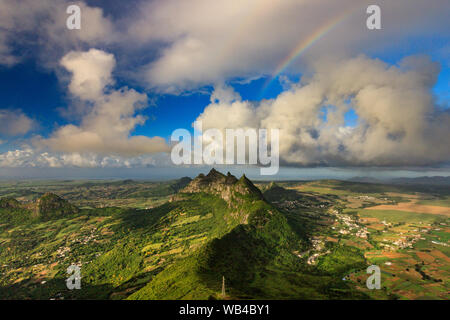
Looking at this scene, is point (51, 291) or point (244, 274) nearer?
point (244, 274)

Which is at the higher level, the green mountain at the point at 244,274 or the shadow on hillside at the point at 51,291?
the green mountain at the point at 244,274

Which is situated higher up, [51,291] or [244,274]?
[244,274]

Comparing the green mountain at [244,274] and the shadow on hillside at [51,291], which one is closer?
the green mountain at [244,274]

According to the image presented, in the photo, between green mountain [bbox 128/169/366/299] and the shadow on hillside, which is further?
the shadow on hillside

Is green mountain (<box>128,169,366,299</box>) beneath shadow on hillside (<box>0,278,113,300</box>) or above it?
above
